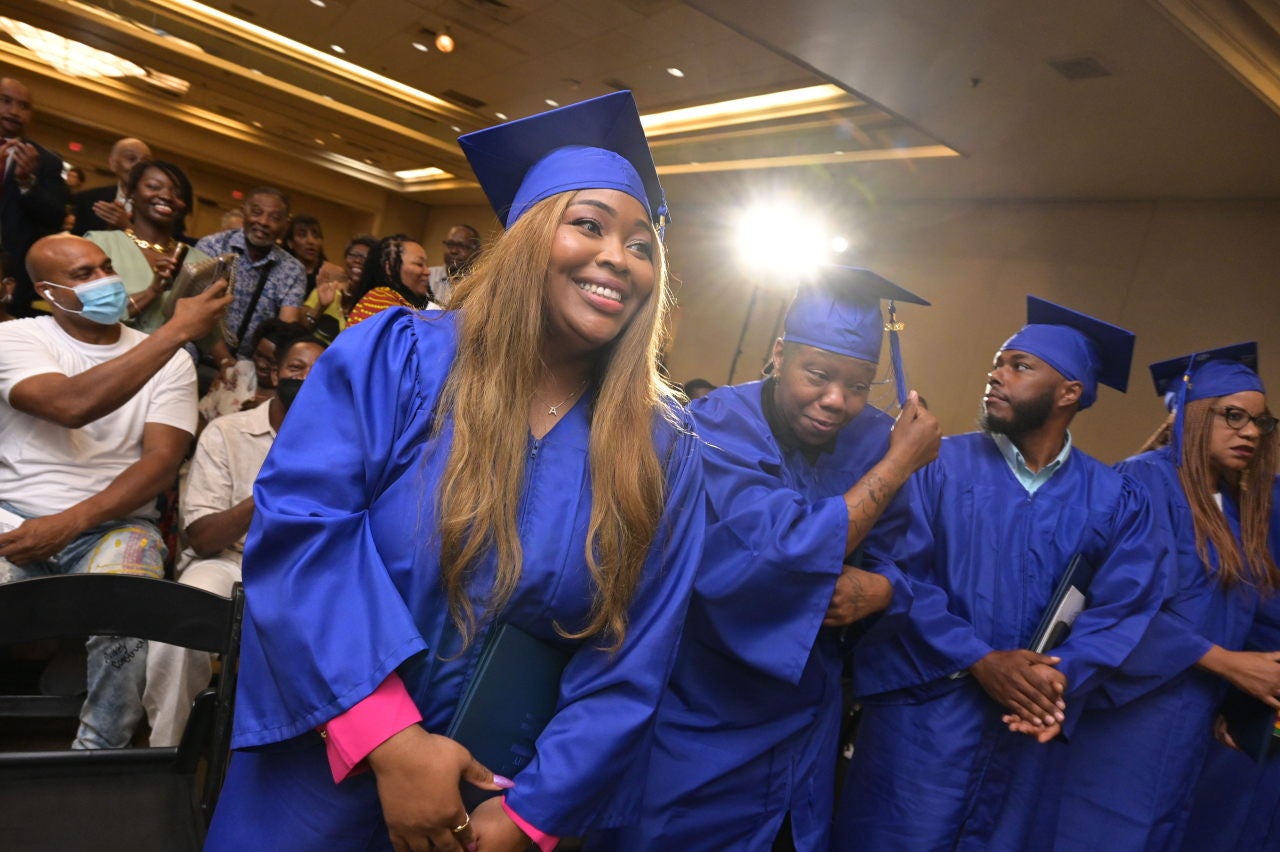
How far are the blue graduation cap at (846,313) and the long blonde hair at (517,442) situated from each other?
73 cm

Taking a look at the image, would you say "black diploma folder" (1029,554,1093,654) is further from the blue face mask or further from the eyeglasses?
the blue face mask

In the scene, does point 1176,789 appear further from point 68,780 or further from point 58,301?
point 58,301

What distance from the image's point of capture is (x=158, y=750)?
1915 mm

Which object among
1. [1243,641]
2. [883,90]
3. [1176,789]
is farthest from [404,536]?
[883,90]

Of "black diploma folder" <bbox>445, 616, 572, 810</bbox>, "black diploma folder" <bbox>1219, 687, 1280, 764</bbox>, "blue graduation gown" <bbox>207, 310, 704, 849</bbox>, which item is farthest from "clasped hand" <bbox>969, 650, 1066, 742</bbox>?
"black diploma folder" <bbox>445, 616, 572, 810</bbox>

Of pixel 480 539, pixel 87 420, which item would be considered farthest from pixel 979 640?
pixel 87 420

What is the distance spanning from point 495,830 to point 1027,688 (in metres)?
1.57

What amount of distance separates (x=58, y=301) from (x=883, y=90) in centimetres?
536

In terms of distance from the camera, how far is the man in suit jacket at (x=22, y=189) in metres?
4.69

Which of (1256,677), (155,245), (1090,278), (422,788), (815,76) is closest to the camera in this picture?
(422,788)

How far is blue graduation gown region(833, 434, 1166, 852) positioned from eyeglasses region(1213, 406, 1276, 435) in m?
0.72

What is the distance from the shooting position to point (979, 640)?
237 cm

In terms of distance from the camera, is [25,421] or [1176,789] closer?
[25,421]

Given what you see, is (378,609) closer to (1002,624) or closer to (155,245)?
(1002,624)
